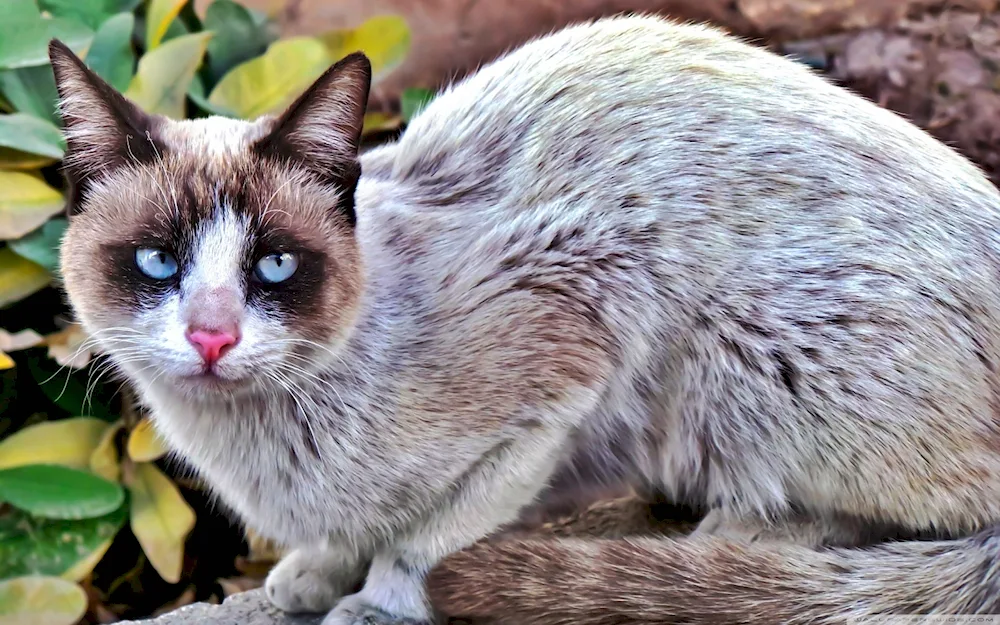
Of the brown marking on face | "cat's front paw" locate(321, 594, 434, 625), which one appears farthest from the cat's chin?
"cat's front paw" locate(321, 594, 434, 625)

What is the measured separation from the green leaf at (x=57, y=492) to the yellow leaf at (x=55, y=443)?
0.04m

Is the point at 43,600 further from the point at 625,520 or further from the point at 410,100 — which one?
the point at 410,100

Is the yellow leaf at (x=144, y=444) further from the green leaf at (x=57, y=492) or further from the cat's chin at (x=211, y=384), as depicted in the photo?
the cat's chin at (x=211, y=384)

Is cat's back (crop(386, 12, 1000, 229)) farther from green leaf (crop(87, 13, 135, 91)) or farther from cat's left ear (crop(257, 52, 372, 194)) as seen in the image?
green leaf (crop(87, 13, 135, 91))

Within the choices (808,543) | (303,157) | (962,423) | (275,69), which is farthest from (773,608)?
(275,69)

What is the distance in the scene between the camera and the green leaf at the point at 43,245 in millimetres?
2047

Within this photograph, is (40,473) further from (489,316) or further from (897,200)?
(897,200)

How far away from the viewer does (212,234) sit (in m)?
1.22

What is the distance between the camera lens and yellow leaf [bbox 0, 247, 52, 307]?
2092mm

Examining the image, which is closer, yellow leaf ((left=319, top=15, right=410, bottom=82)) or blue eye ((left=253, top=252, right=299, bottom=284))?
blue eye ((left=253, top=252, right=299, bottom=284))

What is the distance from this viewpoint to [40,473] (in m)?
1.98

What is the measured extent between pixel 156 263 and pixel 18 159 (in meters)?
1.16

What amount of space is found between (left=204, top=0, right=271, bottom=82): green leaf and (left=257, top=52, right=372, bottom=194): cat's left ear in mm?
1259

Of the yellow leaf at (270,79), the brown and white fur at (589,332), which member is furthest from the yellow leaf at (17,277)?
the brown and white fur at (589,332)
